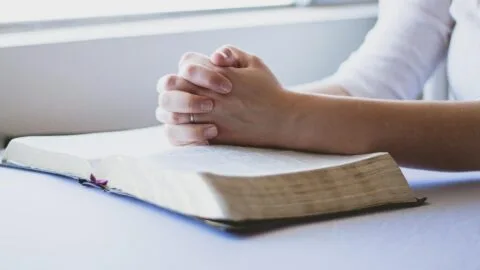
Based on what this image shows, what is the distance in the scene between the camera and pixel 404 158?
2.49ft

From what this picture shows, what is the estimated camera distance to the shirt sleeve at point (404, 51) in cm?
108

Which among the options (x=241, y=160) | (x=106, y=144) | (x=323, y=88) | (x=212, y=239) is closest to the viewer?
(x=212, y=239)

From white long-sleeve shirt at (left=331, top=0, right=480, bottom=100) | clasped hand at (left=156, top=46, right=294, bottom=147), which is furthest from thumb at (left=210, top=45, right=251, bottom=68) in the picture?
white long-sleeve shirt at (left=331, top=0, right=480, bottom=100)

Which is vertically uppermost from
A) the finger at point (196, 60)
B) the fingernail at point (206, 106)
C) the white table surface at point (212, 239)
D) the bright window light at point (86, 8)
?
the bright window light at point (86, 8)

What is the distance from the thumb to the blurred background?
317 millimetres

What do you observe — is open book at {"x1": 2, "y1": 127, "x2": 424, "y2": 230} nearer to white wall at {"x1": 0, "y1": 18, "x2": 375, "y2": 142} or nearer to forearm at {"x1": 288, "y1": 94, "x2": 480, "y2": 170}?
forearm at {"x1": 288, "y1": 94, "x2": 480, "y2": 170}

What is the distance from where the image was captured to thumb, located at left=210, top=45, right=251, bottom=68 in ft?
2.52

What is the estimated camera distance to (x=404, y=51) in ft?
3.60

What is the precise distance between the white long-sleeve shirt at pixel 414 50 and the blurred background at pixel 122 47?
144 mm

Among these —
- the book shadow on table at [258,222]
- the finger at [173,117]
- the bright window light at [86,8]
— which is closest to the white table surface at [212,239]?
the book shadow on table at [258,222]

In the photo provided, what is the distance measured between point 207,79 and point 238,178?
0.57 feet

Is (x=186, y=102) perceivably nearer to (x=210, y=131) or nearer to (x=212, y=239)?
(x=210, y=131)

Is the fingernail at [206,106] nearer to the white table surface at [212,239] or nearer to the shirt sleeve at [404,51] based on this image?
the white table surface at [212,239]

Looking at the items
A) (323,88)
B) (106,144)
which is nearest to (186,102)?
(106,144)
